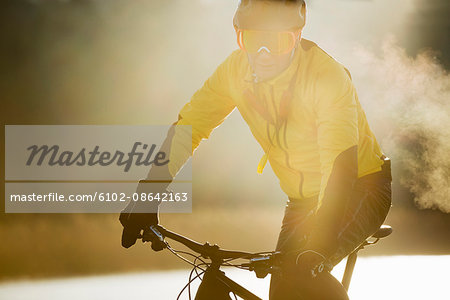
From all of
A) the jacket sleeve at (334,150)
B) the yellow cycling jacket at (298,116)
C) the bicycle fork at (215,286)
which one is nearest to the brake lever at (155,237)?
the bicycle fork at (215,286)

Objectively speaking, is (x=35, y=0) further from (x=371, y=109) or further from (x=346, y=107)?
(x=346, y=107)

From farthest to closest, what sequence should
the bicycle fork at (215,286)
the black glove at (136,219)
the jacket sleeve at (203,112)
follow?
the jacket sleeve at (203,112)
the black glove at (136,219)
the bicycle fork at (215,286)

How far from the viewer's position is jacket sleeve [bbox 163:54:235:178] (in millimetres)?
2033

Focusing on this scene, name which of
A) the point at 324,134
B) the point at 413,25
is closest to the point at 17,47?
the point at 413,25

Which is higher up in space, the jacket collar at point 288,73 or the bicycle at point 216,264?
the jacket collar at point 288,73

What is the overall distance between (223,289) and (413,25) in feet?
17.7

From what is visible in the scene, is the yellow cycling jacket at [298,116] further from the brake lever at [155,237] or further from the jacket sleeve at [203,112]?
the brake lever at [155,237]

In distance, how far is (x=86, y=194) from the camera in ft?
22.1

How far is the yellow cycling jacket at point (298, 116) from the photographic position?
170cm

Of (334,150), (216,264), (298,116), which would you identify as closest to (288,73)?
(298,116)

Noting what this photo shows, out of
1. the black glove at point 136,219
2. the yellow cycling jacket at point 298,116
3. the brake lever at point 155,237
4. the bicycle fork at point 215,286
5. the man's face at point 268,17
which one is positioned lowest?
the bicycle fork at point 215,286

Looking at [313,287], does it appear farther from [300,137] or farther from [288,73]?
[288,73]

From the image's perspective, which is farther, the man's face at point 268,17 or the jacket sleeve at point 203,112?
the jacket sleeve at point 203,112

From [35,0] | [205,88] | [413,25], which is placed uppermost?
[35,0]
